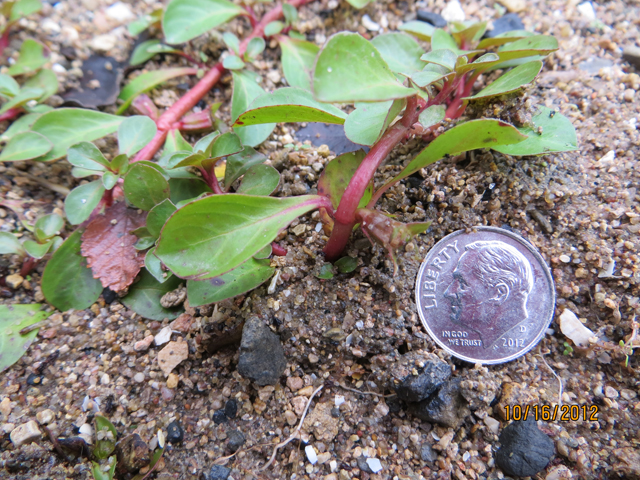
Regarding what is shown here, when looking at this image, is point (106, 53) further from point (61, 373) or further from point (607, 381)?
point (607, 381)

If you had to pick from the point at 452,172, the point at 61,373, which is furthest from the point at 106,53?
the point at 452,172

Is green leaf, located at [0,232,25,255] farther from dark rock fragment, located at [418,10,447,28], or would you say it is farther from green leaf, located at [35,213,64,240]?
dark rock fragment, located at [418,10,447,28]

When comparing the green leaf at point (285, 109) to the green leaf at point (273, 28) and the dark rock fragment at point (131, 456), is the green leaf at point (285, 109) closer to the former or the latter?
the green leaf at point (273, 28)

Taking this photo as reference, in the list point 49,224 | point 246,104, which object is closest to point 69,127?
point 49,224

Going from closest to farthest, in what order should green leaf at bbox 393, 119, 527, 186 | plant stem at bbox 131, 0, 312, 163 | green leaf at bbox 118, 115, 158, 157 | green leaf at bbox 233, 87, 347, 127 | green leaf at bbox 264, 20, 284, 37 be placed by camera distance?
green leaf at bbox 393, 119, 527, 186 → green leaf at bbox 233, 87, 347, 127 → green leaf at bbox 118, 115, 158, 157 → plant stem at bbox 131, 0, 312, 163 → green leaf at bbox 264, 20, 284, 37

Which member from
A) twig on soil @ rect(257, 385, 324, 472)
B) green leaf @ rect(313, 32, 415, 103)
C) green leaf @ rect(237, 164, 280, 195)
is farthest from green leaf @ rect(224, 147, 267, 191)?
twig on soil @ rect(257, 385, 324, 472)

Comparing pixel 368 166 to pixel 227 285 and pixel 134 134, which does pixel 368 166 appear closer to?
pixel 227 285
